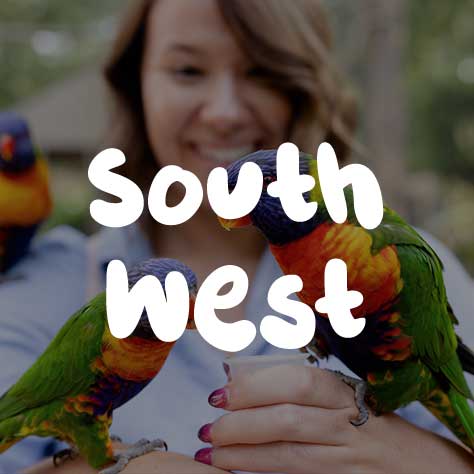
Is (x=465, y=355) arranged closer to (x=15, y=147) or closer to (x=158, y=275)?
(x=158, y=275)

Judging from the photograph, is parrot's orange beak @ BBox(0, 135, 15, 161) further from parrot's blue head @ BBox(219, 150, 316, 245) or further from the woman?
parrot's blue head @ BBox(219, 150, 316, 245)

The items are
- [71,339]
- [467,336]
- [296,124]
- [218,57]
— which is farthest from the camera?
[296,124]

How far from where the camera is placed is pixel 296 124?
1.18 metres

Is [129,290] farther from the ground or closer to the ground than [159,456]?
farther from the ground

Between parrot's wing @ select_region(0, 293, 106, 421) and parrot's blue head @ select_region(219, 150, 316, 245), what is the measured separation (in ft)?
0.57

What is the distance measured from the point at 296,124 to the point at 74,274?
1.79 ft

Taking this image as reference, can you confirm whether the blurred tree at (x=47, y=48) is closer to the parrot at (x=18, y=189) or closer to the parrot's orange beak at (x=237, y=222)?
the parrot at (x=18, y=189)

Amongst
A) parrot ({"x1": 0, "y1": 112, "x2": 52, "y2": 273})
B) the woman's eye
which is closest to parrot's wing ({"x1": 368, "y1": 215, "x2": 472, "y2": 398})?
the woman's eye

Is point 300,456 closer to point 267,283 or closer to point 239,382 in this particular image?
point 239,382

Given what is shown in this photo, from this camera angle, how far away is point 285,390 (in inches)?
23.5

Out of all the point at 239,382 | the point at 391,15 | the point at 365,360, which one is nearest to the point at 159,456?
the point at 239,382

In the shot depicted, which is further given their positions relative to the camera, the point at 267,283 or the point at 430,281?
the point at 267,283

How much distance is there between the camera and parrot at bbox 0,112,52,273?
1483mm

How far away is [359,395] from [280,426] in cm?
9
